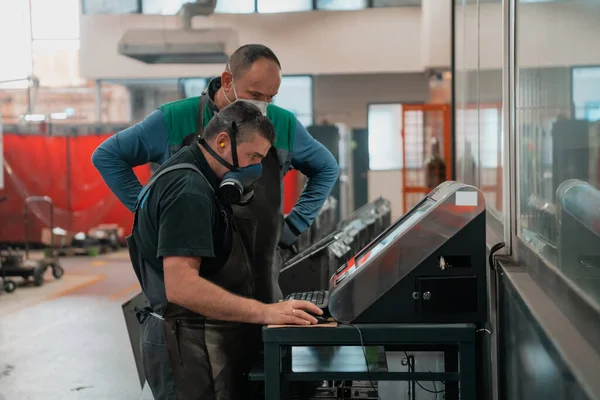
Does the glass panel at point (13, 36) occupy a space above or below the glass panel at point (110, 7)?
below

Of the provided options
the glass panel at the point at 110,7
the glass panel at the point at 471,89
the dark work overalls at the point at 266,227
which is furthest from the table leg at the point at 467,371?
the glass panel at the point at 110,7

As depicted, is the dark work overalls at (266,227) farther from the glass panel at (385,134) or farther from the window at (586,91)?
the glass panel at (385,134)

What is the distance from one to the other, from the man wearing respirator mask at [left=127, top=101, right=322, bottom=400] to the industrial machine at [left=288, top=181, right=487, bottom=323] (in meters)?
0.14

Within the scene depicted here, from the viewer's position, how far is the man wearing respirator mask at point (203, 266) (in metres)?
2.10

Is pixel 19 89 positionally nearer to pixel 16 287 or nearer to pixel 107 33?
pixel 107 33

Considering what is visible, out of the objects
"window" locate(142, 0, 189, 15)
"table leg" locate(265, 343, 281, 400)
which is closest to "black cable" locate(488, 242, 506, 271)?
"table leg" locate(265, 343, 281, 400)

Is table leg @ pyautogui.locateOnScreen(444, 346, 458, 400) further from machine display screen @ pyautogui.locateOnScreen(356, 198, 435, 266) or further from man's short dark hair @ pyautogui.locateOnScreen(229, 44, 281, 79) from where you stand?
man's short dark hair @ pyautogui.locateOnScreen(229, 44, 281, 79)

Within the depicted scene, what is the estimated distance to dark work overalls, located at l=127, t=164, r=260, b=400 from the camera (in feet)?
7.43

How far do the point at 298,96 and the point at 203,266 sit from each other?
12890 mm

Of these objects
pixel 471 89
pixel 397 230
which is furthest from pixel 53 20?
pixel 397 230

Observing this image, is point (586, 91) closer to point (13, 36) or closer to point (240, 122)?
point (240, 122)

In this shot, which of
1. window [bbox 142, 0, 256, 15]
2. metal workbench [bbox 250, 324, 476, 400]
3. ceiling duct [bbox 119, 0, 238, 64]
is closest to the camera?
metal workbench [bbox 250, 324, 476, 400]

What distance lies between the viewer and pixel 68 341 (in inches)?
251

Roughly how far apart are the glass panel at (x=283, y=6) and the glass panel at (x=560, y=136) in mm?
10794
